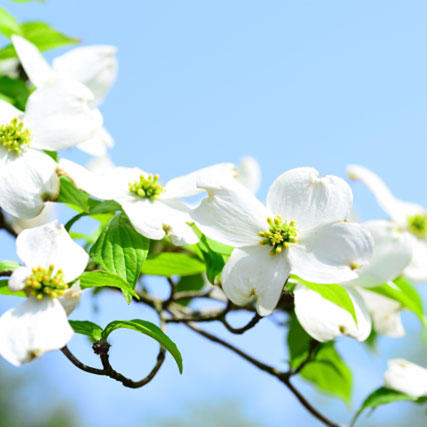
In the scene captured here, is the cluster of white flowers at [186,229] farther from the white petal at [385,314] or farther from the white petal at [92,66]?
the white petal at [385,314]

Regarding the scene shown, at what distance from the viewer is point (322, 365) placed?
1.52m

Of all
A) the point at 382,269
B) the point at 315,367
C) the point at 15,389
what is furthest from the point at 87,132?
the point at 15,389

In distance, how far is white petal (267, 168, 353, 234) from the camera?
89 centimetres

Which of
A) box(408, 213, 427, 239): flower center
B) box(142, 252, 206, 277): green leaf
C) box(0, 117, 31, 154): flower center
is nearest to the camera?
box(0, 117, 31, 154): flower center

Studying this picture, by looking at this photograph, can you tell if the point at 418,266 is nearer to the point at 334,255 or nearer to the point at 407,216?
the point at 407,216

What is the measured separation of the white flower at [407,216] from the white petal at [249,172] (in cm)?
28

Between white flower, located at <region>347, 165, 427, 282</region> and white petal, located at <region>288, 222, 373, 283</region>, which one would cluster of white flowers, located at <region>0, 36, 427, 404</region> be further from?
white flower, located at <region>347, 165, 427, 282</region>

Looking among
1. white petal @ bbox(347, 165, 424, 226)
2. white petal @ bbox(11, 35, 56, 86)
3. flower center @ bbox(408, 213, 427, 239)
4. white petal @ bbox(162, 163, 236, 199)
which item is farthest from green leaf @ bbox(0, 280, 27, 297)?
flower center @ bbox(408, 213, 427, 239)

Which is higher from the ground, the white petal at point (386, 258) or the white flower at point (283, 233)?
the white flower at point (283, 233)

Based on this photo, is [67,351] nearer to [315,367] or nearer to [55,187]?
[55,187]

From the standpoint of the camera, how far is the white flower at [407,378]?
115 centimetres

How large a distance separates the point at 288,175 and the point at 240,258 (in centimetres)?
13

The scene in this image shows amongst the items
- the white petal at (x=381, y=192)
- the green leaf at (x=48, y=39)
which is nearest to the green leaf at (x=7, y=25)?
the green leaf at (x=48, y=39)

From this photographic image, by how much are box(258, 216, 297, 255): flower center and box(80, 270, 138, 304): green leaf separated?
19 cm
